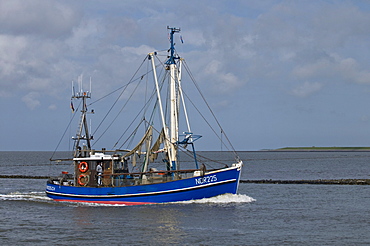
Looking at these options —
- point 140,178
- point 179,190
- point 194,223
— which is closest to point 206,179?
point 179,190

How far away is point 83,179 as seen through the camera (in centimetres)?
3659

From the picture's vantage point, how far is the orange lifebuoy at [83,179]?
3638 centimetres

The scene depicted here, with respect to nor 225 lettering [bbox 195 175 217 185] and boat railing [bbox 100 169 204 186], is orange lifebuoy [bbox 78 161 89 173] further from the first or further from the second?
nor 225 lettering [bbox 195 175 217 185]

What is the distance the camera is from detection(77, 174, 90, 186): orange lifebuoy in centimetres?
3638

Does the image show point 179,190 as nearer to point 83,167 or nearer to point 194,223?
point 194,223

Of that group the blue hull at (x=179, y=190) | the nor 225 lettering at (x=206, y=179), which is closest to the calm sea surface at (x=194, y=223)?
the blue hull at (x=179, y=190)

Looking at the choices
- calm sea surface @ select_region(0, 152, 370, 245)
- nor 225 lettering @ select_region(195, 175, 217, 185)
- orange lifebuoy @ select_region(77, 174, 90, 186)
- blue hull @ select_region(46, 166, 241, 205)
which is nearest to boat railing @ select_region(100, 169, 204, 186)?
blue hull @ select_region(46, 166, 241, 205)

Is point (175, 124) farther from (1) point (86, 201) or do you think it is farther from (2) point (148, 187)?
(1) point (86, 201)

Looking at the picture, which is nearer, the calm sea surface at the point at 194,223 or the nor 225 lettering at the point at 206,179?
the calm sea surface at the point at 194,223

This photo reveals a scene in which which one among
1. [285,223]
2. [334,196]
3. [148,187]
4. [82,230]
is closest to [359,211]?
[285,223]

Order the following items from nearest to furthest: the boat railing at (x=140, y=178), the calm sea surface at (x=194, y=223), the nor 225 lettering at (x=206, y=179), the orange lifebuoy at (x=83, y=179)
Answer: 1. the calm sea surface at (x=194, y=223)
2. the nor 225 lettering at (x=206, y=179)
3. the boat railing at (x=140, y=178)
4. the orange lifebuoy at (x=83, y=179)

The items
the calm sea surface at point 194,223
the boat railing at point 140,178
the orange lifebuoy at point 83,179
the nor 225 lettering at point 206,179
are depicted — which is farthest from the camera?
the orange lifebuoy at point 83,179

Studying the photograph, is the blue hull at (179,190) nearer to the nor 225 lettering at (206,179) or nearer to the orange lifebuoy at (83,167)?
the nor 225 lettering at (206,179)

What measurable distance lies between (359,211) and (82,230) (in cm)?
1750
